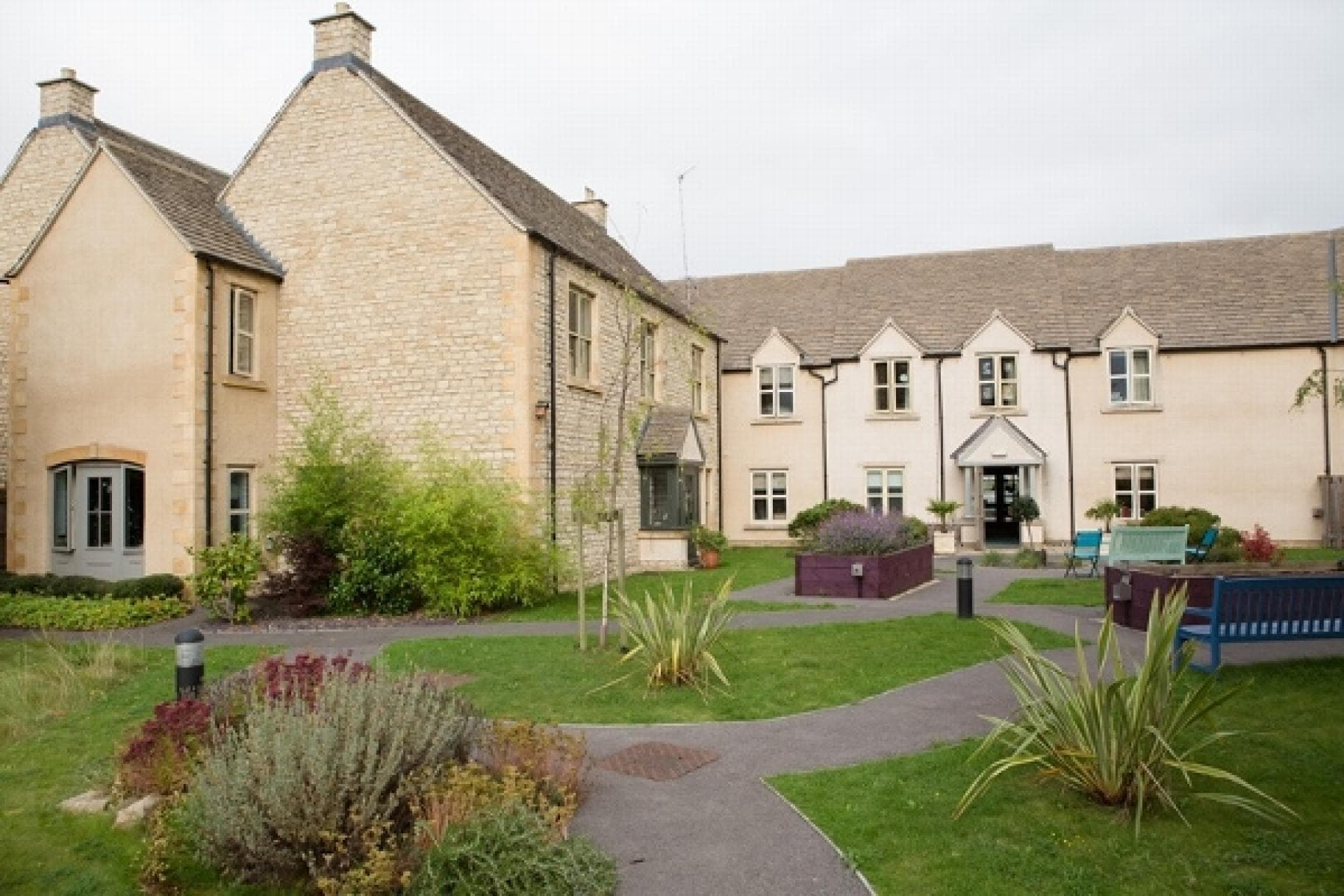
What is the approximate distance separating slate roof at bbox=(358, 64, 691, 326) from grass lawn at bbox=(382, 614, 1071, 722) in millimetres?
7611

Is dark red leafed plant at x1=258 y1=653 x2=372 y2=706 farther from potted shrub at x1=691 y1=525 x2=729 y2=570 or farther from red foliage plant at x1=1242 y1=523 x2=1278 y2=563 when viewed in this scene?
red foliage plant at x1=1242 y1=523 x2=1278 y2=563

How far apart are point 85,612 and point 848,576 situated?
13522mm

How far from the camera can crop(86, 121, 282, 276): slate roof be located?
19062 millimetres

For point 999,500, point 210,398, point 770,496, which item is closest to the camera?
point 210,398

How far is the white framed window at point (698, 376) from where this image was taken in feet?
99.0

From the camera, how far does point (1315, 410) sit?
28.4 metres

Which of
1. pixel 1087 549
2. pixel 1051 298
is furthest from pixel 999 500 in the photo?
pixel 1087 549

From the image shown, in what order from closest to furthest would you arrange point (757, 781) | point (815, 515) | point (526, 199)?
point (757, 781), point (526, 199), point (815, 515)

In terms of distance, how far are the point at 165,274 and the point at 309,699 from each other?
48.7 ft

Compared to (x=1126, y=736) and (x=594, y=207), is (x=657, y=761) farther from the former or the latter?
(x=594, y=207)

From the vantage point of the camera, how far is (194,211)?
20.2 meters

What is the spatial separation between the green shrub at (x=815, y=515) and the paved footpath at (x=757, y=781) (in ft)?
50.1

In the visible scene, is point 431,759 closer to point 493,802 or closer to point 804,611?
point 493,802

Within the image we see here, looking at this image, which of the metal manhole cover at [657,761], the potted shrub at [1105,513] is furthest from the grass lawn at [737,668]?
the potted shrub at [1105,513]
